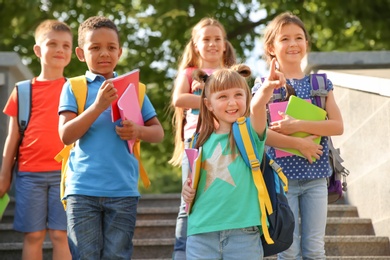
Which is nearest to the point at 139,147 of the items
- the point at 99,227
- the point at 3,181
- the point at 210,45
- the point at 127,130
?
the point at 127,130

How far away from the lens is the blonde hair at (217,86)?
435 centimetres

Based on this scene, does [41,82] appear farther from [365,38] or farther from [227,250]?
[365,38]

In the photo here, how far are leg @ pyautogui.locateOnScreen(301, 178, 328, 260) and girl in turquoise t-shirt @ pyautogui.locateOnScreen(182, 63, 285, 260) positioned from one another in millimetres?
649

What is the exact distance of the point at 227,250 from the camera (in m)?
4.20

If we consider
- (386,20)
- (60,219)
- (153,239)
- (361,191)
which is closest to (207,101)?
(60,219)

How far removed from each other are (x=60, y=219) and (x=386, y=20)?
7.34 metres

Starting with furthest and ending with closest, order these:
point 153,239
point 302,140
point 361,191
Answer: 1. point 361,191
2. point 153,239
3. point 302,140

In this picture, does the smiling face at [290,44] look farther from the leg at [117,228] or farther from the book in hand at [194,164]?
the leg at [117,228]

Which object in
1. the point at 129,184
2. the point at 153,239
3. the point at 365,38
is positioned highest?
the point at 365,38

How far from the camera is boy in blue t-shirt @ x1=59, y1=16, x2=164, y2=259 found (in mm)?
4414

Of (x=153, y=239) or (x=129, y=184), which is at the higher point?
(x=129, y=184)

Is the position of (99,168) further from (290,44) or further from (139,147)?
(290,44)

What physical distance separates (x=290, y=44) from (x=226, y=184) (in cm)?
122

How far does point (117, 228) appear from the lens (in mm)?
4461
